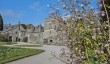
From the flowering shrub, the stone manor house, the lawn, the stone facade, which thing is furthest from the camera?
the stone manor house

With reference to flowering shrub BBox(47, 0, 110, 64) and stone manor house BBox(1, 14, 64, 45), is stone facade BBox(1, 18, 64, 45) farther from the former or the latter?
flowering shrub BBox(47, 0, 110, 64)

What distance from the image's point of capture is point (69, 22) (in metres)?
5.96

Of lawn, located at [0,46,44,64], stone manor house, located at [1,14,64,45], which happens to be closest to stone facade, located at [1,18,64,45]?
stone manor house, located at [1,14,64,45]

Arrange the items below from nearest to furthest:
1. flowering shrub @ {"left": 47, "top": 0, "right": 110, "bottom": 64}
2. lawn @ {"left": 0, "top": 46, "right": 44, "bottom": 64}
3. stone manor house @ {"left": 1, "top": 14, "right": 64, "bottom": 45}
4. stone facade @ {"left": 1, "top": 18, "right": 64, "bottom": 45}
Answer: flowering shrub @ {"left": 47, "top": 0, "right": 110, "bottom": 64} → lawn @ {"left": 0, "top": 46, "right": 44, "bottom": 64} → stone facade @ {"left": 1, "top": 18, "right": 64, "bottom": 45} → stone manor house @ {"left": 1, "top": 14, "right": 64, "bottom": 45}

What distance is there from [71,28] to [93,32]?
73 centimetres

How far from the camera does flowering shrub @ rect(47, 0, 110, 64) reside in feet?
16.5

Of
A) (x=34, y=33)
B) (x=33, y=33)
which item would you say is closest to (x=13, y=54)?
(x=34, y=33)

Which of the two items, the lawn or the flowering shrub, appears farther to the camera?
the lawn

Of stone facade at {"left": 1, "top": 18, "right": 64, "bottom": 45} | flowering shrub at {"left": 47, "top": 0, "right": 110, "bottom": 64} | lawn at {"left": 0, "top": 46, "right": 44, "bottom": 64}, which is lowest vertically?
lawn at {"left": 0, "top": 46, "right": 44, "bottom": 64}

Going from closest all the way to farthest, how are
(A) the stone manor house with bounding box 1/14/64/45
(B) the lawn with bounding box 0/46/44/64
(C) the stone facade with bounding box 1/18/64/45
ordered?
(B) the lawn with bounding box 0/46/44/64 → (C) the stone facade with bounding box 1/18/64/45 → (A) the stone manor house with bounding box 1/14/64/45

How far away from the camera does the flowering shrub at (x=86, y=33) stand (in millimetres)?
5036

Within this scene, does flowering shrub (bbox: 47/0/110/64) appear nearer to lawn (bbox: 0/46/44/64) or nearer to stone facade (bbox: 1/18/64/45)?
lawn (bbox: 0/46/44/64)

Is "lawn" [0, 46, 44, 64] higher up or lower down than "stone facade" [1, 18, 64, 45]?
lower down

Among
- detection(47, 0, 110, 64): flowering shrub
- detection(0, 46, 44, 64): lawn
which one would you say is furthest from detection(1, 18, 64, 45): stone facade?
detection(47, 0, 110, 64): flowering shrub
